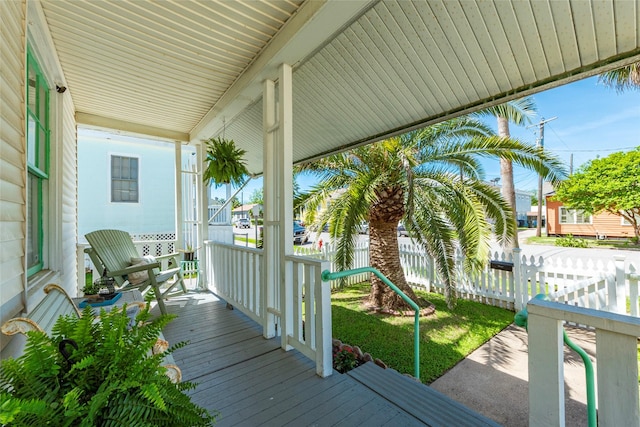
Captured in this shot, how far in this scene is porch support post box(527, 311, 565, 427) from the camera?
1046mm

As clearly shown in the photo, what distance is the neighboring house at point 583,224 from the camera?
15.9 m

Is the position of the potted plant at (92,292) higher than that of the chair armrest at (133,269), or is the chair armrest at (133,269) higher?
the chair armrest at (133,269)

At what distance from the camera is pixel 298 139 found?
4.12m

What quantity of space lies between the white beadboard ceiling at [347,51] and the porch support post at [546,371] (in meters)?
1.95

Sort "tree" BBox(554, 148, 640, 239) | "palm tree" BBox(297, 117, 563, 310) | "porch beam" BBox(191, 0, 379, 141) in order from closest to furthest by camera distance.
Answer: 1. "porch beam" BBox(191, 0, 379, 141)
2. "palm tree" BBox(297, 117, 563, 310)
3. "tree" BBox(554, 148, 640, 239)

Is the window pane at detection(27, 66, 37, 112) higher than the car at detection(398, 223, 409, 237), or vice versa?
the window pane at detection(27, 66, 37, 112)

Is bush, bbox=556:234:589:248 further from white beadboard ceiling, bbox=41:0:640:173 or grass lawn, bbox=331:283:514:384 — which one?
white beadboard ceiling, bbox=41:0:640:173

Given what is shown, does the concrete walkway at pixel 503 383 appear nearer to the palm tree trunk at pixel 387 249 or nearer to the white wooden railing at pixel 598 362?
the palm tree trunk at pixel 387 249

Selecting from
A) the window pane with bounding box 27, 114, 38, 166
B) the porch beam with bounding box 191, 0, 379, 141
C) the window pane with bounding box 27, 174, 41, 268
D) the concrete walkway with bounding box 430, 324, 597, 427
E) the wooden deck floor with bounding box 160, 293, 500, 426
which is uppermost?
the porch beam with bounding box 191, 0, 379, 141

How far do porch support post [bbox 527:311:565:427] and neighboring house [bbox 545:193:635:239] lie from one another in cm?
1910

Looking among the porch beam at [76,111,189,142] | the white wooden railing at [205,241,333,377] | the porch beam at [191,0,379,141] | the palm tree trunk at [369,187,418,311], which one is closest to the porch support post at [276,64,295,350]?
the white wooden railing at [205,241,333,377]

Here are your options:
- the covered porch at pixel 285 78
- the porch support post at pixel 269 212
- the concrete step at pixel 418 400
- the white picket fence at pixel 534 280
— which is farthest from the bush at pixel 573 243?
the porch support post at pixel 269 212

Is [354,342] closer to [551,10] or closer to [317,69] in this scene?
[317,69]

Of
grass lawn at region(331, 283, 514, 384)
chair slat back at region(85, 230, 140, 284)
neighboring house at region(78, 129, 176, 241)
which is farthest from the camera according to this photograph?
neighboring house at region(78, 129, 176, 241)
